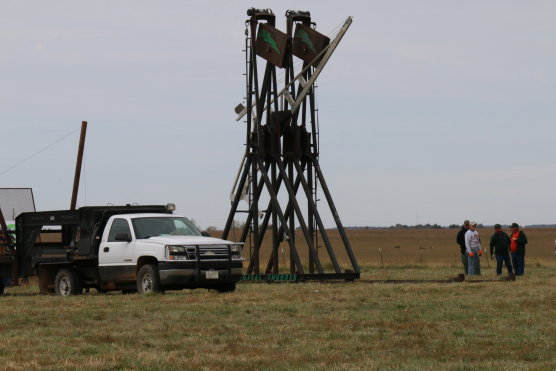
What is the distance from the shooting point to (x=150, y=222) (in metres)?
25.0

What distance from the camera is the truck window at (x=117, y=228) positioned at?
81.6ft

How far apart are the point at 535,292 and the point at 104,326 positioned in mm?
9410

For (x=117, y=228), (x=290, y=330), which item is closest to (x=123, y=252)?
(x=117, y=228)

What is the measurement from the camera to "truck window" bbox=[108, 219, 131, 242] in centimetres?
2486

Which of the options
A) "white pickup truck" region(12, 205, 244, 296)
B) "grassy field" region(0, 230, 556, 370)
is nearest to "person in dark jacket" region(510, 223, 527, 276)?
"grassy field" region(0, 230, 556, 370)

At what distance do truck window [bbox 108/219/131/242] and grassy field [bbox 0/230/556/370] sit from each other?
1313 mm

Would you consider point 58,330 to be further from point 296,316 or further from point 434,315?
point 434,315

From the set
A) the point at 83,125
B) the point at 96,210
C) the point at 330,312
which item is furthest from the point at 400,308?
the point at 83,125

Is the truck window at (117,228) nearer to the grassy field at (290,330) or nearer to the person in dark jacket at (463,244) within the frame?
the grassy field at (290,330)

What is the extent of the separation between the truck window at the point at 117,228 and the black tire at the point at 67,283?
135 centimetres

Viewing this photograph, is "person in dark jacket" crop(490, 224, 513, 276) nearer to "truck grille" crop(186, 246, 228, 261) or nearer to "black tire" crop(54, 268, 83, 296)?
"truck grille" crop(186, 246, 228, 261)

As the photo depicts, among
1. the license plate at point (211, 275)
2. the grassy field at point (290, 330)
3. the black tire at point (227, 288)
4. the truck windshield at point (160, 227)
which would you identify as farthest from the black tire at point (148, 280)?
the black tire at point (227, 288)

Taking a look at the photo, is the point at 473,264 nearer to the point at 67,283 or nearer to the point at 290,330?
the point at 67,283

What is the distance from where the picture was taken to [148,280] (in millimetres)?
24047
